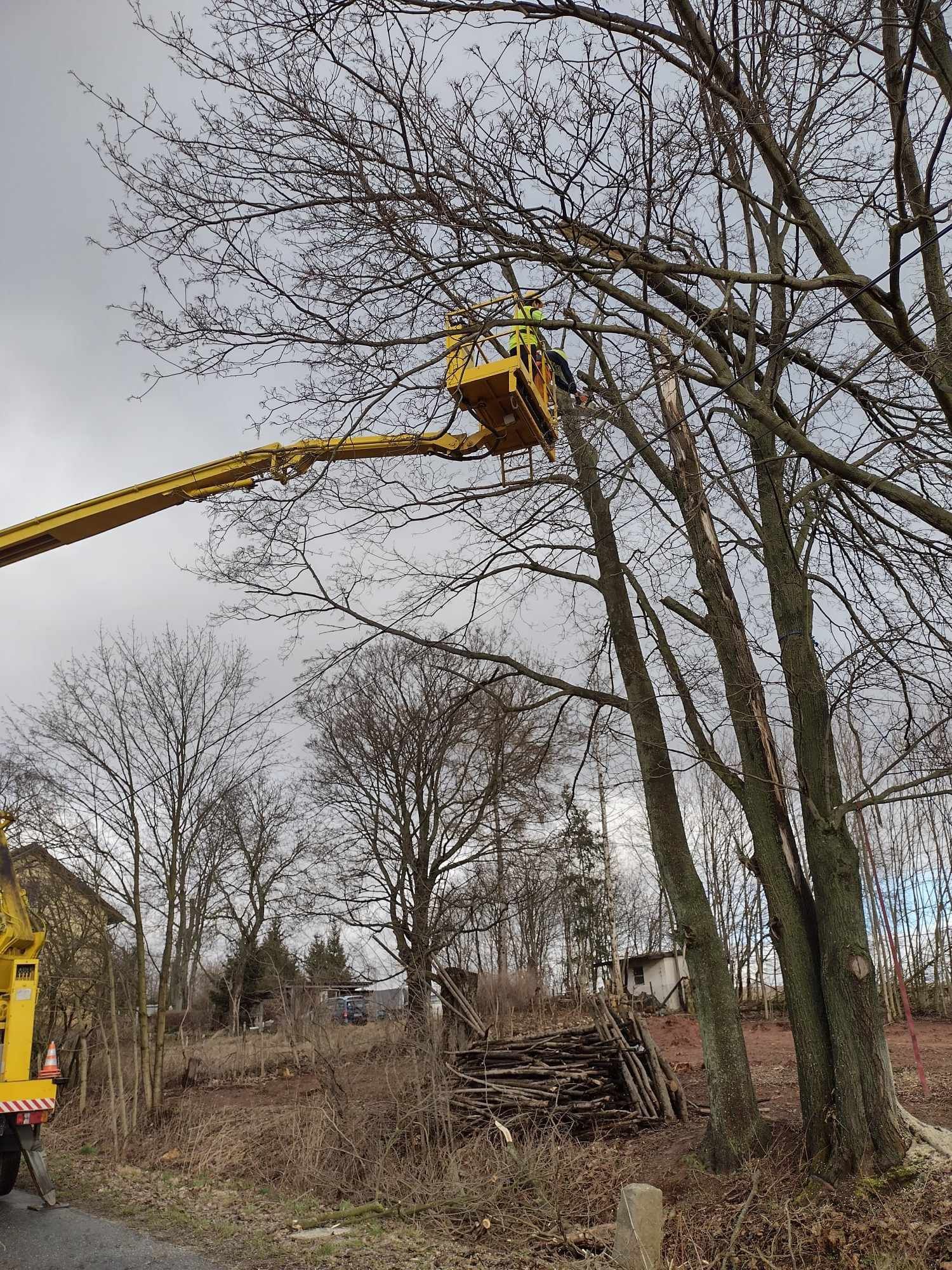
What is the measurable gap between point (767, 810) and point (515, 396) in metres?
4.38

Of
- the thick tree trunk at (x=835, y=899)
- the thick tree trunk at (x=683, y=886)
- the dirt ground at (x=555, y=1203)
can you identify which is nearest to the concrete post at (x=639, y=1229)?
the dirt ground at (x=555, y=1203)

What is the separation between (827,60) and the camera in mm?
5328

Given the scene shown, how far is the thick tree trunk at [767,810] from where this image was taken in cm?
763

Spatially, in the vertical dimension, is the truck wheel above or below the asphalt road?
above

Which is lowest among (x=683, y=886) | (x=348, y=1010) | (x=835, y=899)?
(x=348, y=1010)

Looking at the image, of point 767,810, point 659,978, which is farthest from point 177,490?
point 659,978

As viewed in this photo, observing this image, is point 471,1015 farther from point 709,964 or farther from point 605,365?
point 605,365

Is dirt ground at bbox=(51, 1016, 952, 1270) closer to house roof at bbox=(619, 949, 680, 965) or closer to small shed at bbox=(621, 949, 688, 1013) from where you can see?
small shed at bbox=(621, 949, 688, 1013)

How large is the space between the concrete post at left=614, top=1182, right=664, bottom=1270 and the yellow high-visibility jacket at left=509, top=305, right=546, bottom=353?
18.9 feet

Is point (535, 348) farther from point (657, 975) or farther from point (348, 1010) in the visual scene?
point (657, 975)

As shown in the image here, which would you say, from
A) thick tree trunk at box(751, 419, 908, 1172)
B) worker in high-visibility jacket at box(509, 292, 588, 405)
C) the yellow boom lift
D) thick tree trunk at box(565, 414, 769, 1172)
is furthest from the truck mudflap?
worker in high-visibility jacket at box(509, 292, 588, 405)

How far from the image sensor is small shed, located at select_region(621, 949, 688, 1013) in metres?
31.7

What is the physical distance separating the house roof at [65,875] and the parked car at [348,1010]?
408 centimetres

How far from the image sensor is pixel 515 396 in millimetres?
8180
